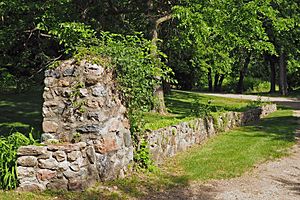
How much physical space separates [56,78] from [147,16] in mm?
9719

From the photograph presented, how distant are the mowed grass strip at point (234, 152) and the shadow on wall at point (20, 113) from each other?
420 centimetres

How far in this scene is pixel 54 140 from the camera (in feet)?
24.5

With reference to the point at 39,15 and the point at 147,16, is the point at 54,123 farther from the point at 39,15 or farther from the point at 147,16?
the point at 147,16

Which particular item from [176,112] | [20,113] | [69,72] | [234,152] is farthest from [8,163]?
[176,112]

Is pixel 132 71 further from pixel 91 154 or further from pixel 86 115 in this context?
pixel 91 154

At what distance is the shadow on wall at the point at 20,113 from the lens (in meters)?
13.8

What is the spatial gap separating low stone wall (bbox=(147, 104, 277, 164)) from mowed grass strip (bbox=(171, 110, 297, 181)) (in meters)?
0.26

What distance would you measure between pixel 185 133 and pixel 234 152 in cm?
142

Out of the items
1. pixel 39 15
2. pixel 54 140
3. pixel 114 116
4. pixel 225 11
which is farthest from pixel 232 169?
pixel 39 15

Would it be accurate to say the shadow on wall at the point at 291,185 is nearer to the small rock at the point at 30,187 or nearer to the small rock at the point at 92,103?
the small rock at the point at 92,103

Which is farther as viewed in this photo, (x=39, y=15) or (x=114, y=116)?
(x=39, y=15)

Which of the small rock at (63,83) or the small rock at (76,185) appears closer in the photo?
the small rock at (76,185)

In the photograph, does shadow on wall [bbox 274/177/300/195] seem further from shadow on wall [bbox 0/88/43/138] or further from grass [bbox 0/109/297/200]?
shadow on wall [bbox 0/88/43/138]

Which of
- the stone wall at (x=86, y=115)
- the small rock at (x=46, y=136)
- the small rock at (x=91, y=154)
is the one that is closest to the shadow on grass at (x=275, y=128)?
the stone wall at (x=86, y=115)
